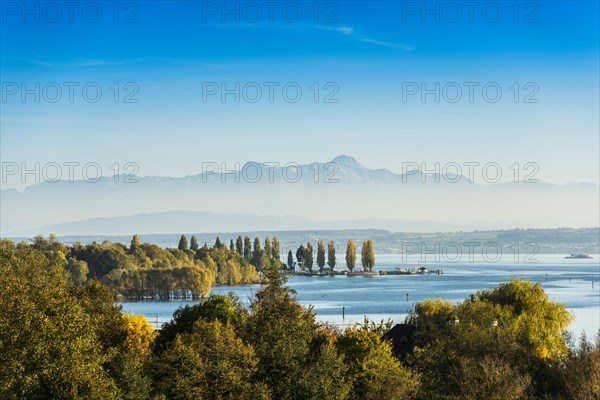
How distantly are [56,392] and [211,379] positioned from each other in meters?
6.20

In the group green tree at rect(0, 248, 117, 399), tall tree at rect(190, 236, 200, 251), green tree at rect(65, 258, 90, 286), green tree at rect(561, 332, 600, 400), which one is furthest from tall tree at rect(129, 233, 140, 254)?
green tree at rect(0, 248, 117, 399)

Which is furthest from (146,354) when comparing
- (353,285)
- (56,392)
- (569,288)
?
(353,285)

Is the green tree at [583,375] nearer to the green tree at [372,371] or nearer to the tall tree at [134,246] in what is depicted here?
the green tree at [372,371]

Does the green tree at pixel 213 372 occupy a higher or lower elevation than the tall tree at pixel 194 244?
lower

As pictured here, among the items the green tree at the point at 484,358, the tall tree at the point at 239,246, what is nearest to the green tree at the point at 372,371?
the green tree at the point at 484,358

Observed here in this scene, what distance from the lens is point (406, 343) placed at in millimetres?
47781

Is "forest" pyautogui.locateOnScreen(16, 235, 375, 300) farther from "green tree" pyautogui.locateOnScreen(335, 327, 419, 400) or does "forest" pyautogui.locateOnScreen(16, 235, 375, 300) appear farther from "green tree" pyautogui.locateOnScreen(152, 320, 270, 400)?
"green tree" pyautogui.locateOnScreen(152, 320, 270, 400)

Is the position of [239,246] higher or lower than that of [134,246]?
lower

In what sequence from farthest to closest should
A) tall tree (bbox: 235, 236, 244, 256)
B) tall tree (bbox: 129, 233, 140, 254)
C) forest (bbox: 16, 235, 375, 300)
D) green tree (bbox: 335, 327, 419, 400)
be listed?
1. tall tree (bbox: 235, 236, 244, 256)
2. tall tree (bbox: 129, 233, 140, 254)
3. forest (bbox: 16, 235, 375, 300)
4. green tree (bbox: 335, 327, 419, 400)

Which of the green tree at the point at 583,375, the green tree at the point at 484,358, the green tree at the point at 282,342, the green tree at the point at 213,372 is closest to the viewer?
the green tree at the point at 213,372

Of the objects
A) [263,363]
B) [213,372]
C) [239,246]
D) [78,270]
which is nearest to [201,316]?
[263,363]

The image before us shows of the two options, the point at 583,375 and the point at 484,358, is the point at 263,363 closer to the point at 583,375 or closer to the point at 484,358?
the point at 484,358

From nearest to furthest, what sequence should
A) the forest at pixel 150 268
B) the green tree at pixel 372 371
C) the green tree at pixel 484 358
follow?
1. the green tree at pixel 484 358
2. the green tree at pixel 372 371
3. the forest at pixel 150 268

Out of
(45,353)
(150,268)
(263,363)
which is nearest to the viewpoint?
(45,353)
